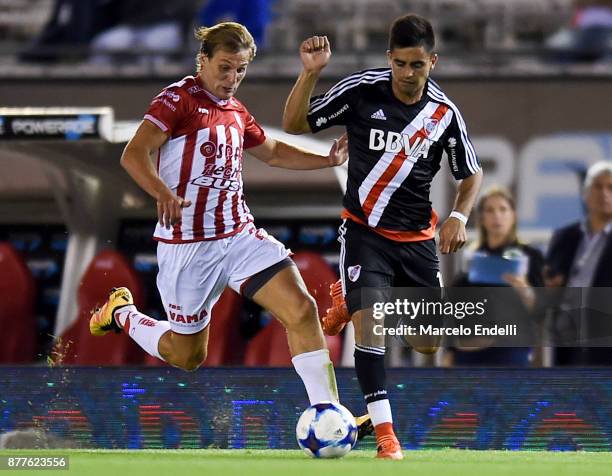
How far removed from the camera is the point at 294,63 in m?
12.5

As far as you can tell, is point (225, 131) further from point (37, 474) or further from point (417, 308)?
point (37, 474)

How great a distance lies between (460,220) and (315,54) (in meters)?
1.08

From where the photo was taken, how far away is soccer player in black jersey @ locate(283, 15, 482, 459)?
25.2 ft

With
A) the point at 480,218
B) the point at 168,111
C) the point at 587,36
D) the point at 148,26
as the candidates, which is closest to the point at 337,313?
the point at 168,111

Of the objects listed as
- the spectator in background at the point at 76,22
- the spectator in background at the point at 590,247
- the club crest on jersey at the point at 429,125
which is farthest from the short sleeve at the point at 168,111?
the spectator in background at the point at 76,22

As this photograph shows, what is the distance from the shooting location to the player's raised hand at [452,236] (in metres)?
7.65

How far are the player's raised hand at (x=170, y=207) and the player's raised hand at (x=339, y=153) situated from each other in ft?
3.52

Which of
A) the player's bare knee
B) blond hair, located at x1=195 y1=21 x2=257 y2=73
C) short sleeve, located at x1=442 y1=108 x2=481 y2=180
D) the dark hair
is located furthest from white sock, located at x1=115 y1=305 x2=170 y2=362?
the dark hair

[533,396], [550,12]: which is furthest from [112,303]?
[550,12]

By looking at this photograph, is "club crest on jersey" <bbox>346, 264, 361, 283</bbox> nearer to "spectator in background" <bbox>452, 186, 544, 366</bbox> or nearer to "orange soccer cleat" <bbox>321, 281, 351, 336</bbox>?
"orange soccer cleat" <bbox>321, 281, 351, 336</bbox>

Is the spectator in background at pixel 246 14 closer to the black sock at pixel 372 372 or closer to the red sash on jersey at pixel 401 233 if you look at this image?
the red sash on jersey at pixel 401 233

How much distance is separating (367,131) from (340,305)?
3.28 feet

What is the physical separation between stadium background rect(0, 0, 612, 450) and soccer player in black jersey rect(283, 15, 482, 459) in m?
0.91

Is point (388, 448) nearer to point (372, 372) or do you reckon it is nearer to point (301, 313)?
point (372, 372)
